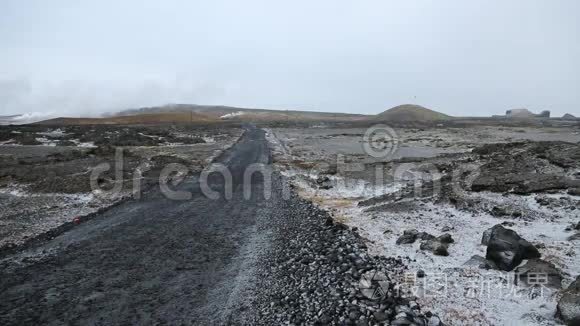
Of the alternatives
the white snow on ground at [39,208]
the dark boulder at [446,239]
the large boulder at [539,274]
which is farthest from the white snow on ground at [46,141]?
the large boulder at [539,274]

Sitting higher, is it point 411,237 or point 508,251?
point 508,251

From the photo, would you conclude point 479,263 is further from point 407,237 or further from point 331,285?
point 331,285

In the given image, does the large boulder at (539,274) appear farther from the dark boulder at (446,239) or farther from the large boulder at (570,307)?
the dark boulder at (446,239)

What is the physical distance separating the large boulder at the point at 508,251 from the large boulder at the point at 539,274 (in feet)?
1.01

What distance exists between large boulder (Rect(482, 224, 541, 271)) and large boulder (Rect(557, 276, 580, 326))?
1987mm

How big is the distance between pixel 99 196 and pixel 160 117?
5514 inches

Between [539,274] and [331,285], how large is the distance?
15.7 ft

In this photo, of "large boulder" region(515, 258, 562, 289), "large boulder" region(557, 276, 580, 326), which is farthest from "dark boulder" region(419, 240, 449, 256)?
"large boulder" region(557, 276, 580, 326)

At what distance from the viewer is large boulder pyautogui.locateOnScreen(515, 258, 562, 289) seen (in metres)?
8.27

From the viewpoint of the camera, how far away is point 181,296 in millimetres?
8914

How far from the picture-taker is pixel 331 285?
916 cm

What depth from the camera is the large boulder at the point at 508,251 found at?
9266mm

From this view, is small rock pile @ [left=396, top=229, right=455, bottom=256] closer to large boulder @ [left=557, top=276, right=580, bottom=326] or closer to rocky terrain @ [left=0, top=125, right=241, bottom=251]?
large boulder @ [left=557, top=276, right=580, bottom=326]

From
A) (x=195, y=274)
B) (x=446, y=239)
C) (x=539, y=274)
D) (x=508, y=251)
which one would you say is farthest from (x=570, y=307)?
(x=195, y=274)
